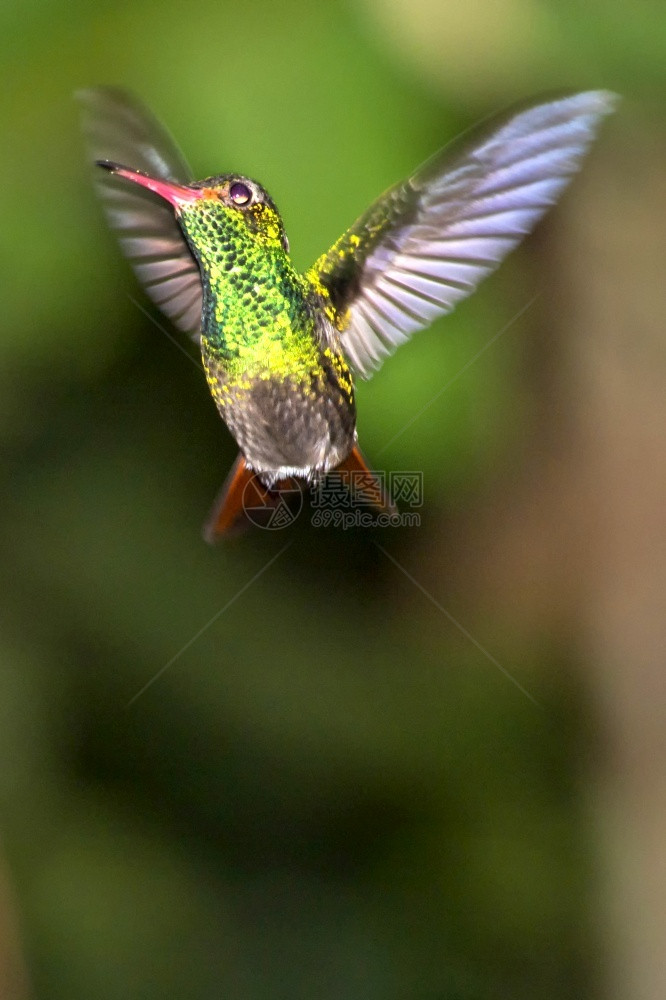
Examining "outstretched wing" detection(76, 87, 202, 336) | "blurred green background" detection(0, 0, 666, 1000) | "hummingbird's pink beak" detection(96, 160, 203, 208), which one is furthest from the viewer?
"blurred green background" detection(0, 0, 666, 1000)

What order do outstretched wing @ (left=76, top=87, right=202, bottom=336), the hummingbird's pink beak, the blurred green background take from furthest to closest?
1. the blurred green background
2. outstretched wing @ (left=76, top=87, right=202, bottom=336)
3. the hummingbird's pink beak

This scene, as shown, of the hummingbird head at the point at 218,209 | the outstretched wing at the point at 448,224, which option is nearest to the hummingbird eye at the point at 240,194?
the hummingbird head at the point at 218,209

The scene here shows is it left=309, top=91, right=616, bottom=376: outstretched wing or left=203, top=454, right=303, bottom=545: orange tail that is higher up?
left=309, top=91, right=616, bottom=376: outstretched wing

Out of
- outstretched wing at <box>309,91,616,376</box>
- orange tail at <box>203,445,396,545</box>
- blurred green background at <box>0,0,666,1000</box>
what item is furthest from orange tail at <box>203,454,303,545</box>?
blurred green background at <box>0,0,666,1000</box>

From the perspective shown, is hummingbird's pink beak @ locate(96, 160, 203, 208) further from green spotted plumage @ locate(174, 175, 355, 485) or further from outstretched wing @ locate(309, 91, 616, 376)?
outstretched wing @ locate(309, 91, 616, 376)

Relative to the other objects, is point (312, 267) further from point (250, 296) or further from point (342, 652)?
point (342, 652)

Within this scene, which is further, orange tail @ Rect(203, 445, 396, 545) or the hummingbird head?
orange tail @ Rect(203, 445, 396, 545)

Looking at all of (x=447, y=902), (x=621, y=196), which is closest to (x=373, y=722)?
(x=447, y=902)
